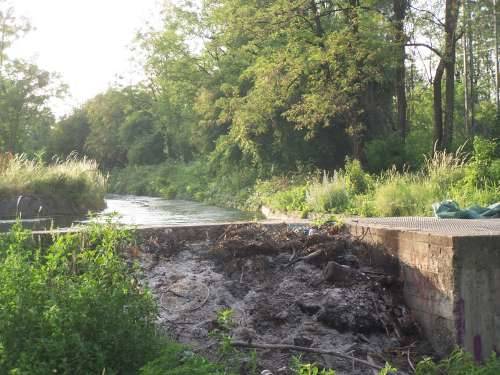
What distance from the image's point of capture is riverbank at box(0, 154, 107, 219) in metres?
15.4

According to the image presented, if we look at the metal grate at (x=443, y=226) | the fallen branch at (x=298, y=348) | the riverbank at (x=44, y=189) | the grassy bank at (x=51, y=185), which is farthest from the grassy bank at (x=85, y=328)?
the grassy bank at (x=51, y=185)

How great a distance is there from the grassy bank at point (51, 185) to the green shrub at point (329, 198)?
6.71 meters

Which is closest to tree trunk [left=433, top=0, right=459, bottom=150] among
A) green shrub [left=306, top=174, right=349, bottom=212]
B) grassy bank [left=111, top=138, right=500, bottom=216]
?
grassy bank [left=111, top=138, right=500, bottom=216]

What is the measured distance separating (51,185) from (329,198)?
7.71m

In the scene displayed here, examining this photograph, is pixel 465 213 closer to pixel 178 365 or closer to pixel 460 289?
pixel 460 289

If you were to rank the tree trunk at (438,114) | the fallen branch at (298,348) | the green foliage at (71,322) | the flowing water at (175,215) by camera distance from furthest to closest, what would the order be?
the tree trunk at (438,114) < the flowing water at (175,215) < the fallen branch at (298,348) < the green foliage at (71,322)

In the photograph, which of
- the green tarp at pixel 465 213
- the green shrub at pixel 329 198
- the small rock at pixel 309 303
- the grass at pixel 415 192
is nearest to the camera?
the small rock at pixel 309 303

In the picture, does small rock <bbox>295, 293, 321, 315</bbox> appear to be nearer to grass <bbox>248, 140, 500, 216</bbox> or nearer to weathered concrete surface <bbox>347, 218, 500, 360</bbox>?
weathered concrete surface <bbox>347, 218, 500, 360</bbox>

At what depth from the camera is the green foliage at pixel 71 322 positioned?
314 centimetres

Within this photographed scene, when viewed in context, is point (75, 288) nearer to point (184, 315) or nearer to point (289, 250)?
point (184, 315)

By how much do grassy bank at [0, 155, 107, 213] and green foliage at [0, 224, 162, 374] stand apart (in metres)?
12.7

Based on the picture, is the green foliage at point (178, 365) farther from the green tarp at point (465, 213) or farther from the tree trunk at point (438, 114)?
the tree trunk at point (438, 114)

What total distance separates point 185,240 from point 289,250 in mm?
1013

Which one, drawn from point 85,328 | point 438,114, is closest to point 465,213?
point 85,328
